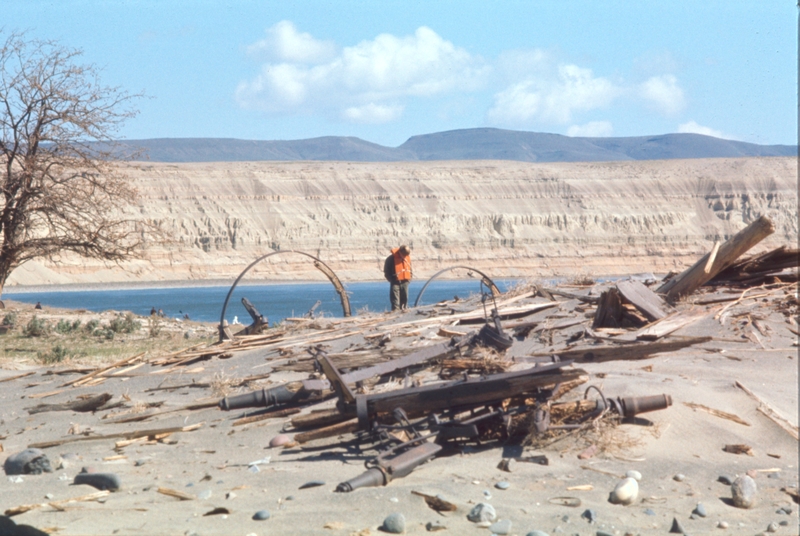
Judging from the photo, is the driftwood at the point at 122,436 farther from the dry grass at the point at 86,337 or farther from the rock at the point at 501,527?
the dry grass at the point at 86,337

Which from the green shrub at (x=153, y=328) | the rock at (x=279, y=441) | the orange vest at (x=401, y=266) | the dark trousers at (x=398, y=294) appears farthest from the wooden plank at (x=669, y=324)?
the green shrub at (x=153, y=328)

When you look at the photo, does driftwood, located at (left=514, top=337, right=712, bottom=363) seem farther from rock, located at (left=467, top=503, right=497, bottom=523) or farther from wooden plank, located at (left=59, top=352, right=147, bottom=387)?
wooden plank, located at (left=59, top=352, right=147, bottom=387)

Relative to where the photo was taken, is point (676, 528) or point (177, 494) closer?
point (676, 528)

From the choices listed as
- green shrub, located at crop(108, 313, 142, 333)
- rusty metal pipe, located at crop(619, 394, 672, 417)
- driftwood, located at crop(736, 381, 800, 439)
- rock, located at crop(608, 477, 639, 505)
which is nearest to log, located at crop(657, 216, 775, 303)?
driftwood, located at crop(736, 381, 800, 439)

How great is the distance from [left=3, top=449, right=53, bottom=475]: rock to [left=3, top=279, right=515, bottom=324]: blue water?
3492 centimetres

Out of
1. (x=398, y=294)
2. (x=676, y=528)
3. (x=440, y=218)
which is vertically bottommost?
(x=676, y=528)

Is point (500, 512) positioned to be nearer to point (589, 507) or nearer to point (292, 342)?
point (589, 507)

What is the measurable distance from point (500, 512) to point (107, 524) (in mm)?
2234

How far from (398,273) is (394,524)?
35.4 feet

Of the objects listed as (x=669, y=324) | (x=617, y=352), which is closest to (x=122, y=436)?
(x=617, y=352)

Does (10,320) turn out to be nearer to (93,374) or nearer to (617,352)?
(93,374)

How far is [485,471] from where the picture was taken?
17.2ft

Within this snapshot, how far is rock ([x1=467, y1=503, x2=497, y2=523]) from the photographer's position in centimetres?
436

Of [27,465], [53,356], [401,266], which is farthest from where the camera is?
[401,266]
